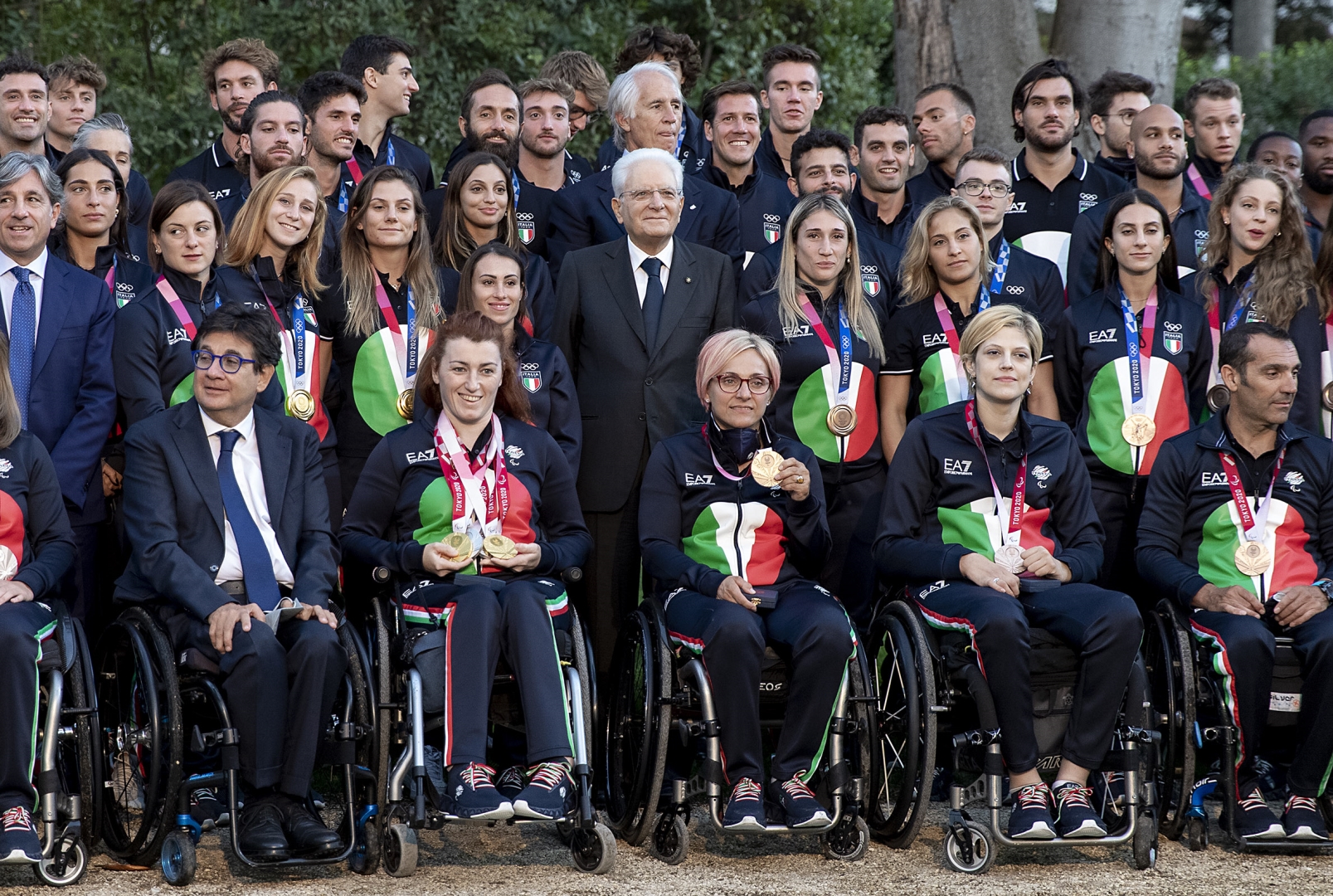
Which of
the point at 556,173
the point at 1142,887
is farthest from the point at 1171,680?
the point at 556,173

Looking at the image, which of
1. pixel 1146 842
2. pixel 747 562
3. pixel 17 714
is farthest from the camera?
pixel 747 562

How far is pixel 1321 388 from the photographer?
600 centimetres

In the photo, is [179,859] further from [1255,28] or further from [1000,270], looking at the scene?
[1255,28]

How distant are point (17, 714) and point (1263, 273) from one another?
15.2 feet

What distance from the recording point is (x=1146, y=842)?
475 centimetres

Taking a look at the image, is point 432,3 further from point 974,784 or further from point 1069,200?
point 974,784

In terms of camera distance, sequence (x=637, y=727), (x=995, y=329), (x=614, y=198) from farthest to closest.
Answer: (x=614, y=198) < (x=995, y=329) < (x=637, y=727)

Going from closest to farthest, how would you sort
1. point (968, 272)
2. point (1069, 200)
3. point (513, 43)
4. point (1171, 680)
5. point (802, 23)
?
point (1171, 680) < point (968, 272) < point (1069, 200) < point (513, 43) < point (802, 23)

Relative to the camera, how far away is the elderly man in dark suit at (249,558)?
462 centimetres

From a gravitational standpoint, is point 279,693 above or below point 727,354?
below

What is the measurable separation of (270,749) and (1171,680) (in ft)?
8.95

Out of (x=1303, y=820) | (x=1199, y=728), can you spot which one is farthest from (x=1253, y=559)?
(x=1303, y=820)

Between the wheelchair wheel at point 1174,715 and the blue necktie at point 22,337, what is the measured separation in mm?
3822

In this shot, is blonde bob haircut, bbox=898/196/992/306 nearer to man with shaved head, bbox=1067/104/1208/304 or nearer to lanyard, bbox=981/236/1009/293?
lanyard, bbox=981/236/1009/293
